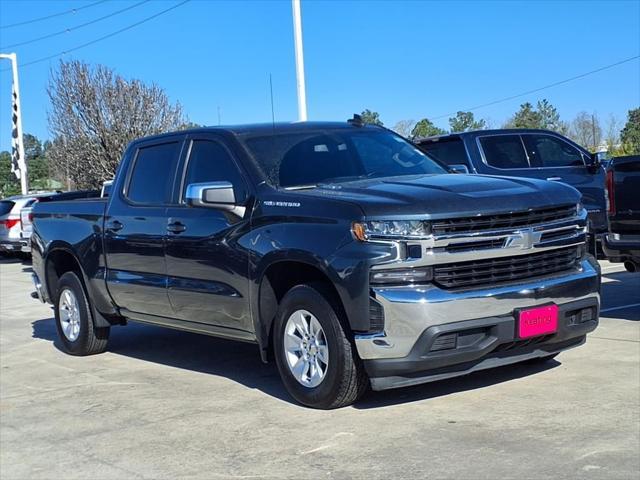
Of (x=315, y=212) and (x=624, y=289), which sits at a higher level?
(x=315, y=212)

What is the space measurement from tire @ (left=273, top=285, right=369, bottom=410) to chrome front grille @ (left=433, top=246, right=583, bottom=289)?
2.46 ft

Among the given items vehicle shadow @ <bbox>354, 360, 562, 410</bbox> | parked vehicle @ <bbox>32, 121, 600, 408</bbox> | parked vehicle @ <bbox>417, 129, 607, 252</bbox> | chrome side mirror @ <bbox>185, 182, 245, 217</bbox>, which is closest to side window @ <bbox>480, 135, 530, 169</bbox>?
parked vehicle @ <bbox>417, 129, 607, 252</bbox>

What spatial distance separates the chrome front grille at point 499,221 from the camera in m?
5.09

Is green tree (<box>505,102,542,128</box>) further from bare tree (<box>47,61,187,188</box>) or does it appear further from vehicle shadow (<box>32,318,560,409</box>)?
vehicle shadow (<box>32,318,560,409</box>)

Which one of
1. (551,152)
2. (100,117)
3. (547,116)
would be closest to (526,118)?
(547,116)

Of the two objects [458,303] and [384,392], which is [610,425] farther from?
[384,392]

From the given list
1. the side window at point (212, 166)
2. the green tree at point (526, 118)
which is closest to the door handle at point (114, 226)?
the side window at point (212, 166)

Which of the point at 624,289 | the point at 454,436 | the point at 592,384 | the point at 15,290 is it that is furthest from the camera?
the point at 15,290

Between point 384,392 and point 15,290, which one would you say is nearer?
point 384,392

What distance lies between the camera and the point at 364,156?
658 cm

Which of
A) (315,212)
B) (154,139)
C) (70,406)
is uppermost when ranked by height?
(154,139)

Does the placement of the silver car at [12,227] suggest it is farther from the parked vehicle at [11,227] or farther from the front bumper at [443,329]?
the front bumper at [443,329]

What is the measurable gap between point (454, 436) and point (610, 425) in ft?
3.13

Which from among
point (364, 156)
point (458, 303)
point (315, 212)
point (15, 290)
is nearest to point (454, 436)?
point (458, 303)
